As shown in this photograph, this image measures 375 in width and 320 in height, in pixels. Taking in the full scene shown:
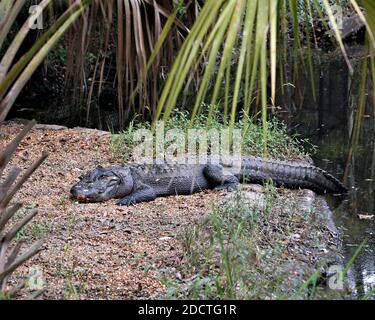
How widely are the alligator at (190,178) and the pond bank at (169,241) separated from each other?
167 mm

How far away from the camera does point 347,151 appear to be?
25.5ft

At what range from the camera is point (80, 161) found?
634 centimetres

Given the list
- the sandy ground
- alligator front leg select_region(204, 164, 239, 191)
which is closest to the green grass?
the sandy ground

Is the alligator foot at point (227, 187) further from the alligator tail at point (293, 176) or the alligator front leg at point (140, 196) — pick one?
the alligator front leg at point (140, 196)

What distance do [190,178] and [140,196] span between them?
1.77 ft

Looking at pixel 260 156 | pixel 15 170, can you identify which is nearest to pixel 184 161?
pixel 260 156

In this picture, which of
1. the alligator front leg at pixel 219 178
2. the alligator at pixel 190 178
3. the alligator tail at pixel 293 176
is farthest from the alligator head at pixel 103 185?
the alligator tail at pixel 293 176

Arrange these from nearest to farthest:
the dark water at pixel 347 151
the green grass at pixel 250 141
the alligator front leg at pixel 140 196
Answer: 1. the dark water at pixel 347 151
2. the alligator front leg at pixel 140 196
3. the green grass at pixel 250 141

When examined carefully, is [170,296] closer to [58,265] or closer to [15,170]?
[58,265]

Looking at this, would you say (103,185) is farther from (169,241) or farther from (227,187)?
(169,241)

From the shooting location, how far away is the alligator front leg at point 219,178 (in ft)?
A: 19.2

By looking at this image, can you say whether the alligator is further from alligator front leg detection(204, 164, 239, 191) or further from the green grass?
the green grass

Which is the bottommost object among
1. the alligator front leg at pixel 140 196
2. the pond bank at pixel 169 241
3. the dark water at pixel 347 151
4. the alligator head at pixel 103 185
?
the dark water at pixel 347 151
